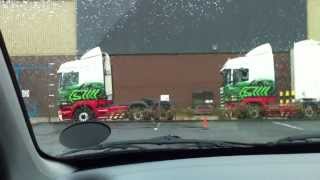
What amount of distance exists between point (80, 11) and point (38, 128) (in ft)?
1.65

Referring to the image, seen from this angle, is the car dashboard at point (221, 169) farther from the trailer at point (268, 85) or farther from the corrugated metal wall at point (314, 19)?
the corrugated metal wall at point (314, 19)

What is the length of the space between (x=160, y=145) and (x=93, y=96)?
35 centimetres

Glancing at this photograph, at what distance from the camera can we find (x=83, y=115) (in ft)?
9.27

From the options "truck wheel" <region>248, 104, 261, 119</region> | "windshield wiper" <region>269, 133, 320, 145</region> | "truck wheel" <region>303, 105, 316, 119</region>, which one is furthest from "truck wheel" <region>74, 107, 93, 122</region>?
"truck wheel" <region>303, 105, 316, 119</region>

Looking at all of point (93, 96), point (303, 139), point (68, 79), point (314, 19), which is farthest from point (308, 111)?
point (68, 79)

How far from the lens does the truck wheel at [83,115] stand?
9.17 ft

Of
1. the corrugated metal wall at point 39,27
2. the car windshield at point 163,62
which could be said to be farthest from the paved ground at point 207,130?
the corrugated metal wall at point 39,27

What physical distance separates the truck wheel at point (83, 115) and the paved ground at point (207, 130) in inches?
2.7

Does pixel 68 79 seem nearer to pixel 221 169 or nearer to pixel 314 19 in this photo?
pixel 221 169

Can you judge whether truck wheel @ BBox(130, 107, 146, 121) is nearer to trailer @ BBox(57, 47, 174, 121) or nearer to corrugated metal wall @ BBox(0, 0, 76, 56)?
trailer @ BBox(57, 47, 174, 121)

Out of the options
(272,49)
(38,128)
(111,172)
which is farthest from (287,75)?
(38,128)

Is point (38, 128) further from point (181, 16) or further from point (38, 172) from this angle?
point (181, 16)

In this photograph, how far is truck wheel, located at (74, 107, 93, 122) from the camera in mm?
2794

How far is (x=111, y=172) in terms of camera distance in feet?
9.14
